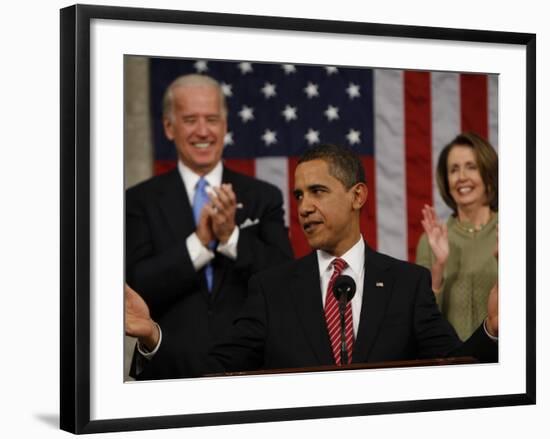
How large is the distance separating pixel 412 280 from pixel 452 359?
1.39 feet

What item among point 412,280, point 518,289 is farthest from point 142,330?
point 518,289

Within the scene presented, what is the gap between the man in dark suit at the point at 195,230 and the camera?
19.5ft

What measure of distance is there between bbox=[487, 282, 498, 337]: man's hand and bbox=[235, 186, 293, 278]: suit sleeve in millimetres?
1070

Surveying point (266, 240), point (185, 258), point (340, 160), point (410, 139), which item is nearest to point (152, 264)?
point (185, 258)

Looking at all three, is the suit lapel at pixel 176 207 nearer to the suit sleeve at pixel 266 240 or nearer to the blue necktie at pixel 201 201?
the blue necktie at pixel 201 201

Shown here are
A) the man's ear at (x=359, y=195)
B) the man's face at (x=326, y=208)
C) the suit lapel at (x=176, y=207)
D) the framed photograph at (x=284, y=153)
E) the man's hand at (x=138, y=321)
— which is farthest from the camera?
the man's ear at (x=359, y=195)

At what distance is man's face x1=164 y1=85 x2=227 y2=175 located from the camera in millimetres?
5984

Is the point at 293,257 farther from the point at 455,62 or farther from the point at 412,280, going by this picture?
the point at 455,62

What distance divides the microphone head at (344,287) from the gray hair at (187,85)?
0.86 metres

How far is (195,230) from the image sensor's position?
6.04 m

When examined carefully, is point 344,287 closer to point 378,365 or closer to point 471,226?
point 378,365

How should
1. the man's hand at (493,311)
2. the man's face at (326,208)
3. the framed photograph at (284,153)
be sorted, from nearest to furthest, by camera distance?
the framed photograph at (284,153), the man's face at (326,208), the man's hand at (493,311)

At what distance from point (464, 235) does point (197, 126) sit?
54.9 inches

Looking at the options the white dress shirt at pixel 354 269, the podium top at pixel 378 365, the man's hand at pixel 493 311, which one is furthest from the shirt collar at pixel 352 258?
the man's hand at pixel 493 311
